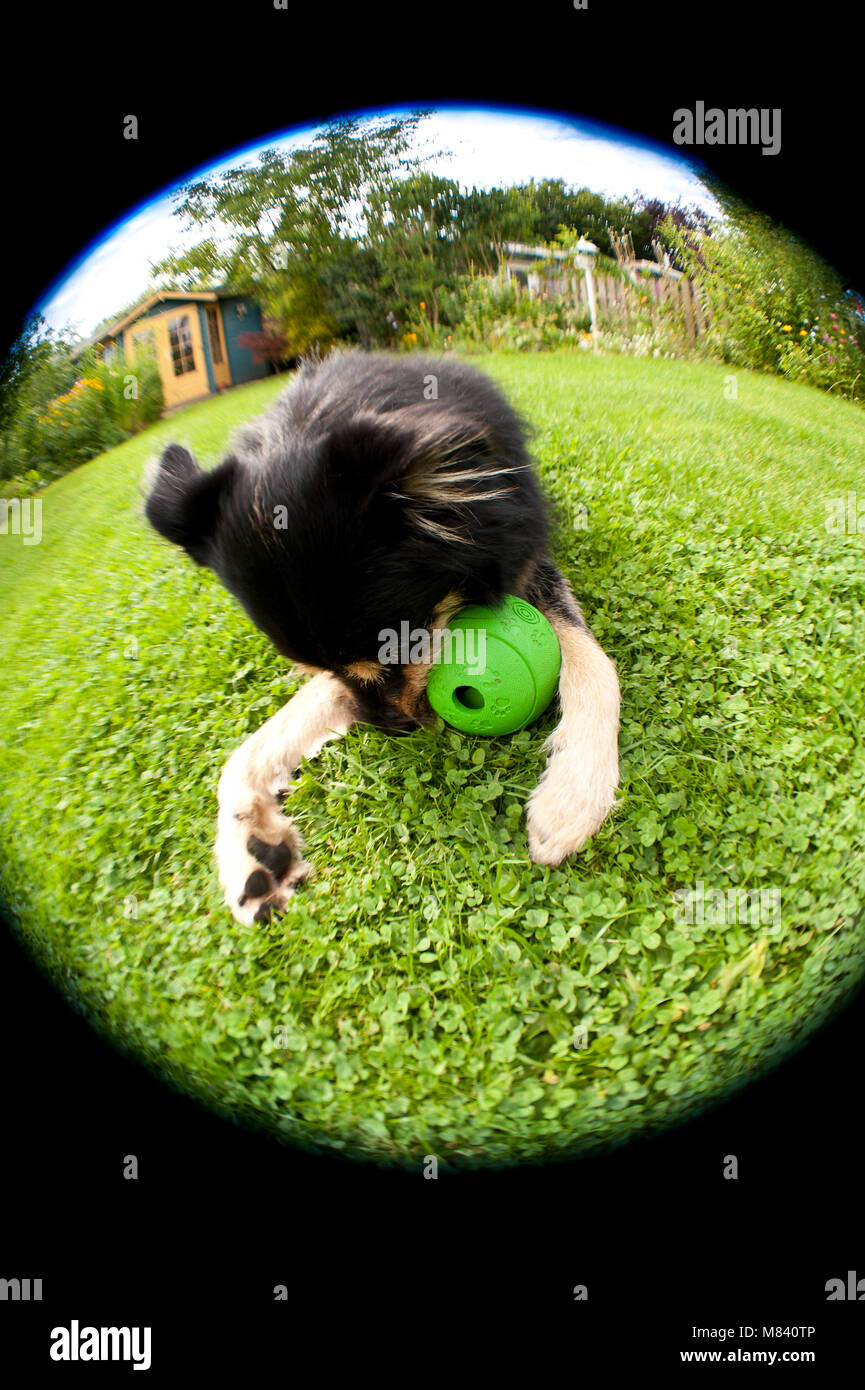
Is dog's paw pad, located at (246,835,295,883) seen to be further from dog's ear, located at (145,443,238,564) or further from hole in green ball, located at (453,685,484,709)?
dog's ear, located at (145,443,238,564)

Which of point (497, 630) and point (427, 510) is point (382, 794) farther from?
point (427, 510)

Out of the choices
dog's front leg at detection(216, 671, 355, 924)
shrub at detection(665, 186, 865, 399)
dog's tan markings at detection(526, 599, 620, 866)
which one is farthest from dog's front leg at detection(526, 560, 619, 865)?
shrub at detection(665, 186, 865, 399)

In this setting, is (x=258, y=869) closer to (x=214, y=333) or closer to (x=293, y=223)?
(x=214, y=333)

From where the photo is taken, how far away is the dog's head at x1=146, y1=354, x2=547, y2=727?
2223 mm

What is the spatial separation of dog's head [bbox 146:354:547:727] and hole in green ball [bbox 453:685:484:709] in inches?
4.9

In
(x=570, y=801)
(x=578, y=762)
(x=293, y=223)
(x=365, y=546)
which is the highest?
(x=293, y=223)

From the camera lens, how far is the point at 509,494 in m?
2.54

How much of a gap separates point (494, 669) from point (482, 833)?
54 cm

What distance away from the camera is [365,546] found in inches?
89.4

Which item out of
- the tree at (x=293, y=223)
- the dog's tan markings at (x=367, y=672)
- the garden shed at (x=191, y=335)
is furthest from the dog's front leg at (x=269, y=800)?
the tree at (x=293, y=223)

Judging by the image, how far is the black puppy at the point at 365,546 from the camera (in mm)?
2234

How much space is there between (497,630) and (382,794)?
0.71 meters

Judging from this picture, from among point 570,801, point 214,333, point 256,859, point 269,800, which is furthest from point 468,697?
point 214,333

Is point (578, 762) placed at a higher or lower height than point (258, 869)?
higher
